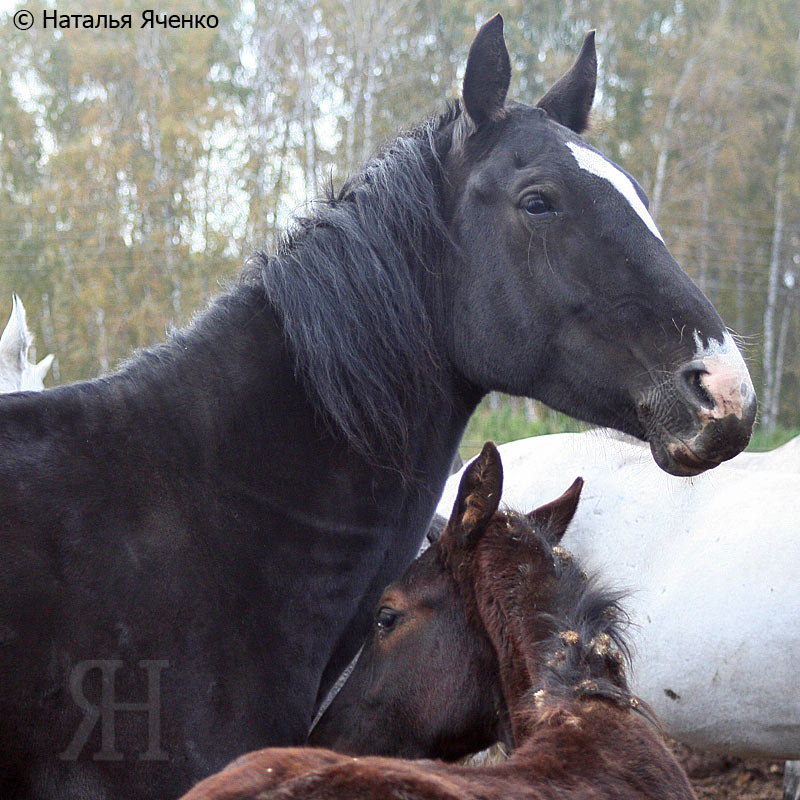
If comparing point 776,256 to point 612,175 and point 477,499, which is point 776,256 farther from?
point 477,499

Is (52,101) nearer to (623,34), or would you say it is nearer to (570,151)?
(623,34)

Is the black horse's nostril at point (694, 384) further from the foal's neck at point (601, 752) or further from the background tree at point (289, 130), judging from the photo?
the background tree at point (289, 130)

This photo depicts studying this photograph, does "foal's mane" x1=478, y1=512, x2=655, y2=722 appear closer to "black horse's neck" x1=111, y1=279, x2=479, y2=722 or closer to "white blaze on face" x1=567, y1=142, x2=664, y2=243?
"black horse's neck" x1=111, y1=279, x2=479, y2=722

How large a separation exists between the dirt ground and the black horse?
3458mm

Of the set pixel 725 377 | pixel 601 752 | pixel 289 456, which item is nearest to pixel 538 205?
pixel 725 377

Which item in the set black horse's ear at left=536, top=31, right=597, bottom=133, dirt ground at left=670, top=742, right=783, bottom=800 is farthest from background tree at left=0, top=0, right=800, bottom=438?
black horse's ear at left=536, top=31, right=597, bottom=133

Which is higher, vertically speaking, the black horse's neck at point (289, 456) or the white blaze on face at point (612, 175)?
the white blaze on face at point (612, 175)

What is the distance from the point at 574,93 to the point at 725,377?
3.11 ft

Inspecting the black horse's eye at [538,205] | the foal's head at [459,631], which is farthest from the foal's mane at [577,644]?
the black horse's eye at [538,205]

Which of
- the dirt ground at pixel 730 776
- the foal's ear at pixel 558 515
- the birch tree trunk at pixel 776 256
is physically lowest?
the dirt ground at pixel 730 776

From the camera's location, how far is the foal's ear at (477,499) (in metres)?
2.13

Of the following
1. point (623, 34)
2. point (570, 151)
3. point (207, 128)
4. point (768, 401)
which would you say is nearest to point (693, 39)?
point (623, 34)

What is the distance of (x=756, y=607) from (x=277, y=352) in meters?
2.33

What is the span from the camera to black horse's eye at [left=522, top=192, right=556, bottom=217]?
2.11m
